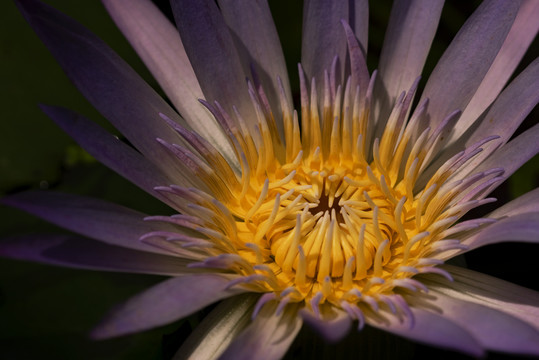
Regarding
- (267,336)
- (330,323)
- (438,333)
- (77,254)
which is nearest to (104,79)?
(77,254)

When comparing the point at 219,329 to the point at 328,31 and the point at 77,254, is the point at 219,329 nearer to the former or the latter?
the point at 77,254

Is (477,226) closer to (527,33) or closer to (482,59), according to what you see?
(482,59)

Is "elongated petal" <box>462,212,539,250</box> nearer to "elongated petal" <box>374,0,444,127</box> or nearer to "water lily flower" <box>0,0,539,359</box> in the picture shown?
"water lily flower" <box>0,0,539,359</box>

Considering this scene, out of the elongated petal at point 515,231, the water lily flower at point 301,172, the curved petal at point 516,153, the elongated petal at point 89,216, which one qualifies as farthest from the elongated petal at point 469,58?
the elongated petal at point 89,216

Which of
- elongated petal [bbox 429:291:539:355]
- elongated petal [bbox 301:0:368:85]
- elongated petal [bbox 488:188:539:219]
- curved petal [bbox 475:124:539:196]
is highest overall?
elongated petal [bbox 301:0:368:85]

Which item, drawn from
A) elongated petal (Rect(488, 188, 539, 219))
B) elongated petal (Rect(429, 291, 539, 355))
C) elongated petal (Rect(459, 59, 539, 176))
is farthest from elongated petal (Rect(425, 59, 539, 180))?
elongated petal (Rect(429, 291, 539, 355))

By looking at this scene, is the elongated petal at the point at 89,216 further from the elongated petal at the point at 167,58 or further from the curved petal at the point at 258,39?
the curved petal at the point at 258,39
